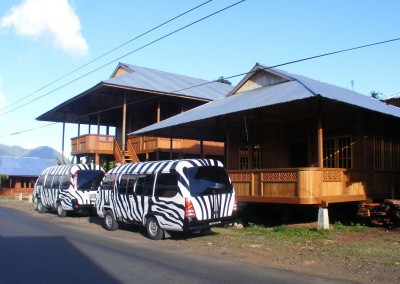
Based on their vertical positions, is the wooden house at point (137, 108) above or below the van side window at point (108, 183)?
above

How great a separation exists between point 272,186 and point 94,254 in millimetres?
6671

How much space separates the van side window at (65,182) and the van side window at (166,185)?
8398 mm

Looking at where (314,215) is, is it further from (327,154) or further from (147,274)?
(147,274)

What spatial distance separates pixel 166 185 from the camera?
512 inches

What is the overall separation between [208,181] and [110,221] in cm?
487

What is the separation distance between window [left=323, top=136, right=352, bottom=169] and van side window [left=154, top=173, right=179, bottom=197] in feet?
25.2

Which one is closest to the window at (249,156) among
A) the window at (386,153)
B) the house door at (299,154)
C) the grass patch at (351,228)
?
the house door at (299,154)

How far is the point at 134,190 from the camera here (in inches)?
567

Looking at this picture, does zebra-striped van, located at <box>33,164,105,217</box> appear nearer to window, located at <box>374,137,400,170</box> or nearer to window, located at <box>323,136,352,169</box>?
window, located at <box>323,136,352,169</box>

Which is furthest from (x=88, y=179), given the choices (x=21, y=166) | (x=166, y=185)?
(x=21, y=166)

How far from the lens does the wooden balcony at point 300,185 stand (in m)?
13.8

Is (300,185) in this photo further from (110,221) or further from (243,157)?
(243,157)

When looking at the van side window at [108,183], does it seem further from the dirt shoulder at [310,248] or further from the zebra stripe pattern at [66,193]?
the zebra stripe pattern at [66,193]

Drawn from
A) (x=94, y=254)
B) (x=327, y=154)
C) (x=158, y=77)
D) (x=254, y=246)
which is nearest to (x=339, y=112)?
(x=327, y=154)
